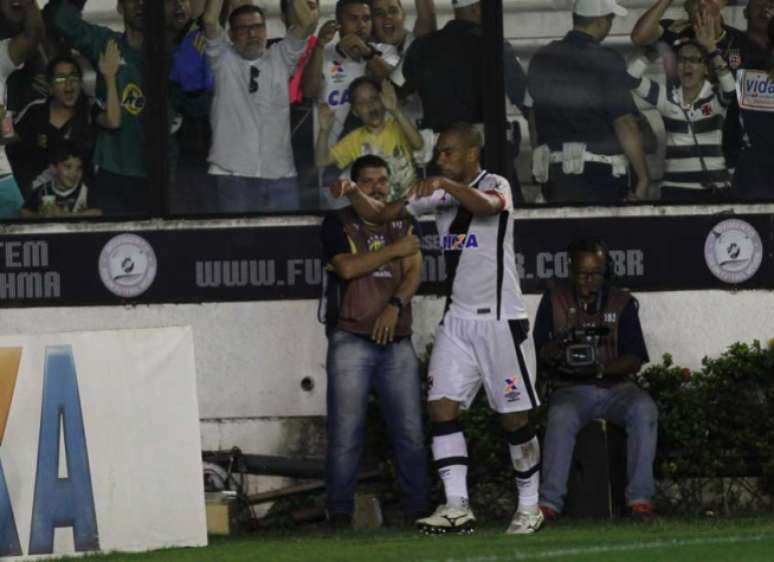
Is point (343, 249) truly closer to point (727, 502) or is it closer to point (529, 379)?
point (529, 379)

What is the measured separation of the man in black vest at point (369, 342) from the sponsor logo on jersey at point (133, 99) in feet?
5.67

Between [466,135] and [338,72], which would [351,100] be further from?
[466,135]

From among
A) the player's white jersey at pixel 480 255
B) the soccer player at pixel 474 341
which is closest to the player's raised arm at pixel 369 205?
the soccer player at pixel 474 341

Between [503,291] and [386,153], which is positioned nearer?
[503,291]

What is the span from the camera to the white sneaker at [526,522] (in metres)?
13.2

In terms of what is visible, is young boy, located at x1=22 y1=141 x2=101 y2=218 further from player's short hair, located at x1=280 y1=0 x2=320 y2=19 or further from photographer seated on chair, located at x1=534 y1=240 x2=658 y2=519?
photographer seated on chair, located at x1=534 y1=240 x2=658 y2=519

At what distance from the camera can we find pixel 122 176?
50.8 ft

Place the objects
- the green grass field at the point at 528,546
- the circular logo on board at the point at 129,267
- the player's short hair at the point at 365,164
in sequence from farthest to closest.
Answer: the circular logo on board at the point at 129,267 → the player's short hair at the point at 365,164 → the green grass field at the point at 528,546

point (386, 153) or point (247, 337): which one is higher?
point (386, 153)

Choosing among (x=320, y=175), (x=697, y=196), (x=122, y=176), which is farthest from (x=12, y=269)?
(x=697, y=196)

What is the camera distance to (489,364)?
525 inches

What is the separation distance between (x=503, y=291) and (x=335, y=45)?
2.87m

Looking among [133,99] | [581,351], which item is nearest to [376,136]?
[133,99]

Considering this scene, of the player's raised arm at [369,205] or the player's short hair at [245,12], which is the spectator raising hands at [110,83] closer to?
the player's short hair at [245,12]
